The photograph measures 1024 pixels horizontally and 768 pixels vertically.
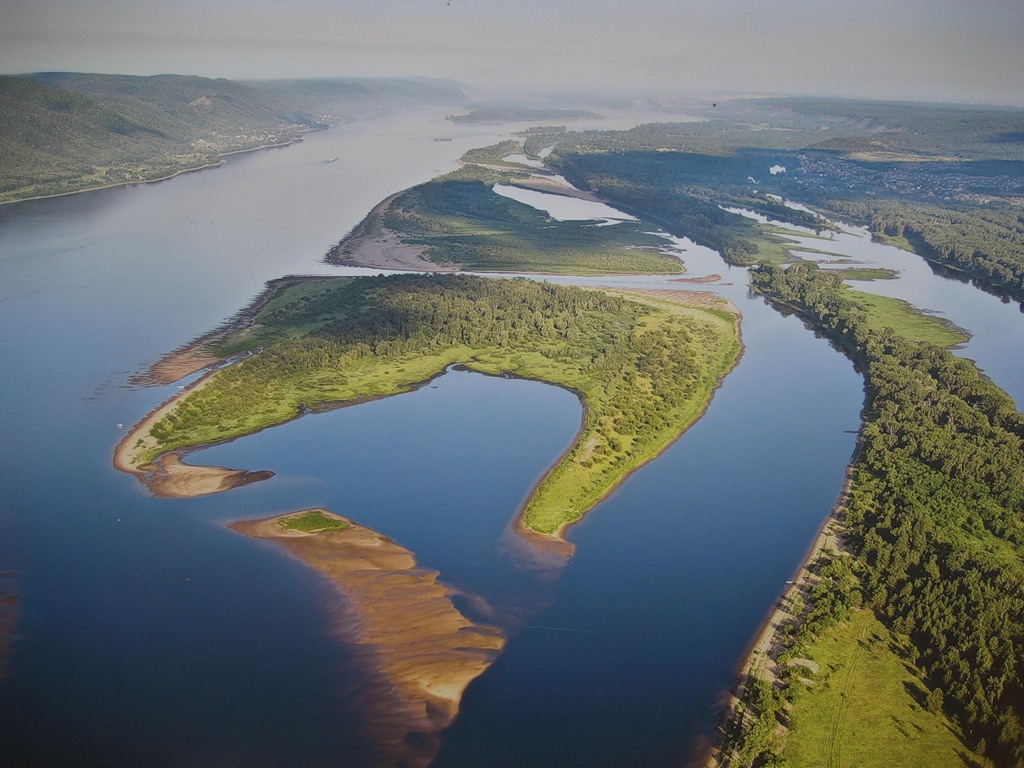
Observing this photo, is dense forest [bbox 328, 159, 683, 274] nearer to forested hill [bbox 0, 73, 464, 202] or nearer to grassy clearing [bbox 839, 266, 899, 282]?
grassy clearing [bbox 839, 266, 899, 282]

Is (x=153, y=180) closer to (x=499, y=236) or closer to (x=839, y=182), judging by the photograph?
(x=499, y=236)

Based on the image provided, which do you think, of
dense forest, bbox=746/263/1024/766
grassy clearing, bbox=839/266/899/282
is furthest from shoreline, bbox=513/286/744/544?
grassy clearing, bbox=839/266/899/282

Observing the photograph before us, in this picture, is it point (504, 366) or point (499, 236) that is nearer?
point (504, 366)

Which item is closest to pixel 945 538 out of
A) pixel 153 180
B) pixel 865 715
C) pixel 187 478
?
pixel 865 715

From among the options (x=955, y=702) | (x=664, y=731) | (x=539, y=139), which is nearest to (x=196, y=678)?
(x=664, y=731)

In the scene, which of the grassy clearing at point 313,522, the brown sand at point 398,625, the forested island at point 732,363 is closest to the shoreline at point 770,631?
the forested island at point 732,363

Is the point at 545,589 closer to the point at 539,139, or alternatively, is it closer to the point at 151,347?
the point at 151,347
